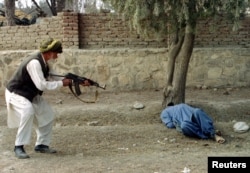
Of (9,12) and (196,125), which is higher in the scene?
(9,12)

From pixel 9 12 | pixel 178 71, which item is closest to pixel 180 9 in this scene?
pixel 178 71

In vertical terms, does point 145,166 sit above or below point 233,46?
below

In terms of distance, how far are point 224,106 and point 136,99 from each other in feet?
6.09

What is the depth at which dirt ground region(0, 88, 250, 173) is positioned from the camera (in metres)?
5.25

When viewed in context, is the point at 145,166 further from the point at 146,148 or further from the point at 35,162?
the point at 35,162

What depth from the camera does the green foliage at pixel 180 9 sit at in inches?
248

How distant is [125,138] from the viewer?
6613 millimetres

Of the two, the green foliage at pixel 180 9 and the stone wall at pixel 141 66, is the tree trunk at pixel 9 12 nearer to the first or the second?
the stone wall at pixel 141 66

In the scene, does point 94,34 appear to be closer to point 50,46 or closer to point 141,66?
point 141,66

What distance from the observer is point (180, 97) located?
25.7 feet

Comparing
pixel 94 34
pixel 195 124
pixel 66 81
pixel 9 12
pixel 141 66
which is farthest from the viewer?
pixel 9 12

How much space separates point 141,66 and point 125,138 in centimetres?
350

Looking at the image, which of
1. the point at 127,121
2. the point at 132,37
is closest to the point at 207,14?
the point at 127,121

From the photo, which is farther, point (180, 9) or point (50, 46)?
point (180, 9)
